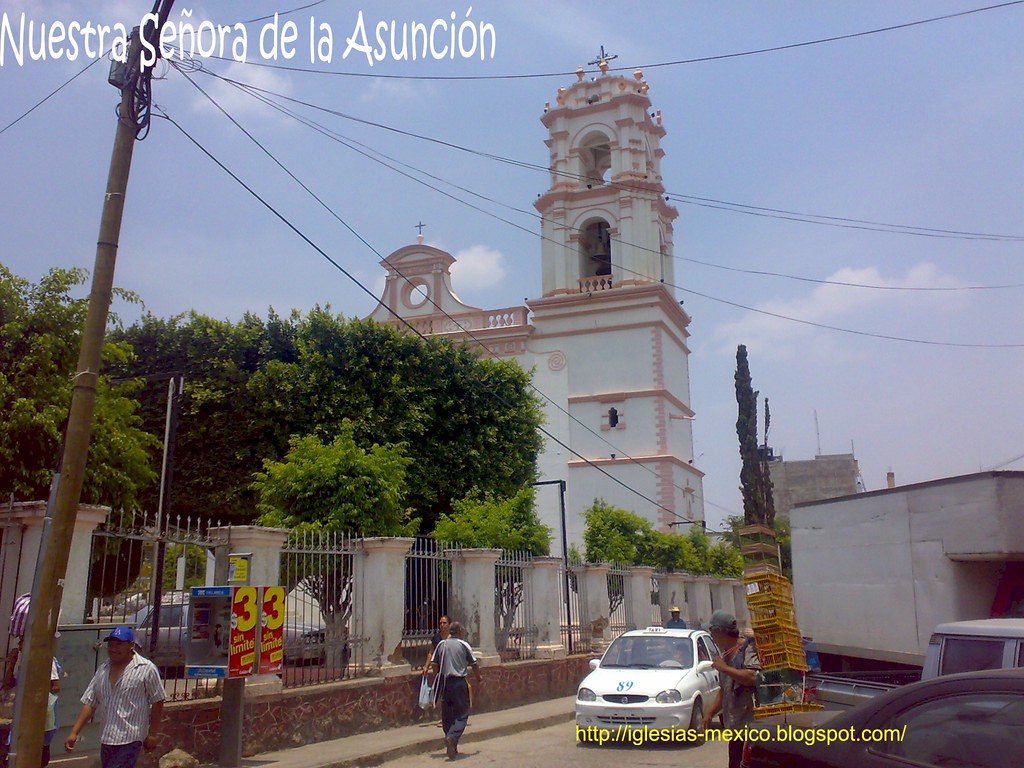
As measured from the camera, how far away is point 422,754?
1056cm

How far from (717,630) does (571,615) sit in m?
11.0

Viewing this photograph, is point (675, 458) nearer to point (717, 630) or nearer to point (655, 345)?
point (655, 345)

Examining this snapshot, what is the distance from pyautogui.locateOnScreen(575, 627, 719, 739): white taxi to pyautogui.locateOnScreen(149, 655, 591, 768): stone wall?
62.1 inches

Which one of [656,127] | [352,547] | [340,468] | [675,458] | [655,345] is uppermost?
[656,127]

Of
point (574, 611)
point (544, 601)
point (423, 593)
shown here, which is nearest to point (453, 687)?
point (423, 593)

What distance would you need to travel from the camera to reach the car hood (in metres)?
10.7

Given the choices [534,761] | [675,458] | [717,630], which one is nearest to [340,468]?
[534,761]

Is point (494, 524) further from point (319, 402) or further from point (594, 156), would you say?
point (594, 156)

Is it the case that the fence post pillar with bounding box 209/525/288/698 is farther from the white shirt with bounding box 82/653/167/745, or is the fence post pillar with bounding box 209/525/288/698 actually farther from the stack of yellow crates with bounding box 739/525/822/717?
the stack of yellow crates with bounding box 739/525/822/717

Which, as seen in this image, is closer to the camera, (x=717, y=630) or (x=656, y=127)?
(x=717, y=630)

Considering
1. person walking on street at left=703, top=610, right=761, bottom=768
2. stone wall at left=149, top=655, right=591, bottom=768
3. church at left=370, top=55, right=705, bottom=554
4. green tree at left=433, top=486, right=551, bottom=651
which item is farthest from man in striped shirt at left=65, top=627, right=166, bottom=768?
church at left=370, top=55, right=705, bottom=554

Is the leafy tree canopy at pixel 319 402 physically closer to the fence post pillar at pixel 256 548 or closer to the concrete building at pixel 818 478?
the fence post pillar at pixel 256 548

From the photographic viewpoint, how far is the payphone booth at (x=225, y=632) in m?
8.82

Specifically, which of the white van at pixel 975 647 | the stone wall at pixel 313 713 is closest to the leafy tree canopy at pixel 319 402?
the stone wall at pixel 313 713
